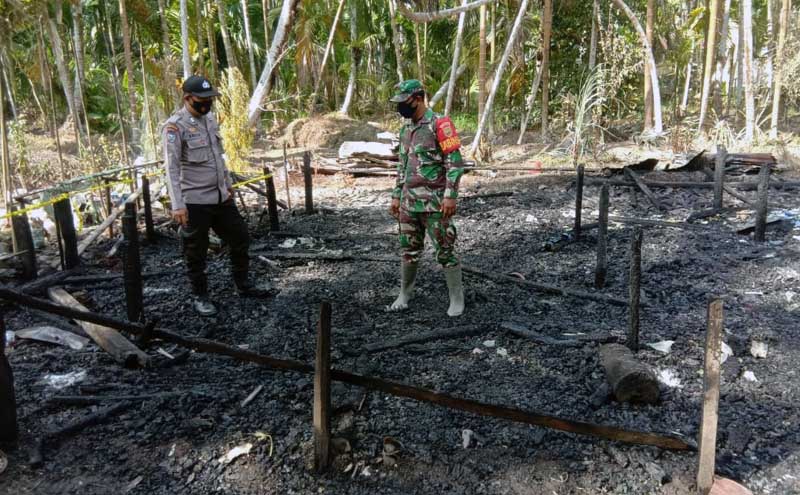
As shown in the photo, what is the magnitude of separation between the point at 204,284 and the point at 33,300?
2089mm

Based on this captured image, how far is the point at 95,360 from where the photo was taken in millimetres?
4133

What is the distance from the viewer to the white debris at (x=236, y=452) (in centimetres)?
306

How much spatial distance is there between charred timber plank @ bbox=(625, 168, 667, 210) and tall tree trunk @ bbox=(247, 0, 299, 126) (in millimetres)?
7364

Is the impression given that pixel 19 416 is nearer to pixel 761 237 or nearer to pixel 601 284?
pixel 601 284

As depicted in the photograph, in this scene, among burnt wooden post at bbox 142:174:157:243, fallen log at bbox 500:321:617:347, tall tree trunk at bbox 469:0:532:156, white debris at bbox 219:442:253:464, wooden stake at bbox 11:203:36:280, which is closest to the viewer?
white debris at bbox 219:442:253:464

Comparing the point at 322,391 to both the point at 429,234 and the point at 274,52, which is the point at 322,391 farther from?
the point at 274,52

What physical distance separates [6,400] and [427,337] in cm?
261

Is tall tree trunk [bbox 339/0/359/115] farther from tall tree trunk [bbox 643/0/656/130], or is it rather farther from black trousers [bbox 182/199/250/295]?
black trousers [bbox 182/199/250/295]

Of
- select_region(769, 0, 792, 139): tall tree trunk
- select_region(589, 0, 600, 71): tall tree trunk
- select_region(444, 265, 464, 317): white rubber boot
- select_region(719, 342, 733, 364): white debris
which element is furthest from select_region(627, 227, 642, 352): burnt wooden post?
select_region(589, 0, 600, 71): tall tree trunk

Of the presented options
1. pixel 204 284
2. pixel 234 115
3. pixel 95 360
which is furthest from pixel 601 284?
pixel 234 115

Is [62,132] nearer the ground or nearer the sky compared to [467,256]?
nearer the sky

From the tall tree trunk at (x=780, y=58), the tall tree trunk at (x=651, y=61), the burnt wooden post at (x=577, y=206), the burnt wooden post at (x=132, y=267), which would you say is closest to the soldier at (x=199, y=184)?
the burnt wooden post at (x=132, y=267)

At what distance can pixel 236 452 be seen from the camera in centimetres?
311

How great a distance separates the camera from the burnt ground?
115 inches
